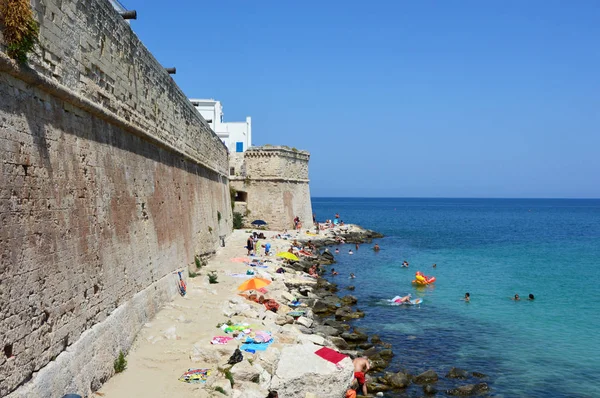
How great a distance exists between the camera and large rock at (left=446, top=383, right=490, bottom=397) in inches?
443

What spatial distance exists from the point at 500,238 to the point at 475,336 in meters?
39.3

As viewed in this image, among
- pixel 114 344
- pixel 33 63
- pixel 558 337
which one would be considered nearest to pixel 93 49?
pixel 33 63

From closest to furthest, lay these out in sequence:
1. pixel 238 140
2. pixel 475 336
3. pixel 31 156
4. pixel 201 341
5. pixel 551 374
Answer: pixel 31 156
pixel 201 341
pixel 551 374
pixel 475 336
pixel 238 140

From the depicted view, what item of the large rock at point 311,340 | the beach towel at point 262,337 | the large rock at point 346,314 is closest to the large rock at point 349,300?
the large rock at point 346,314

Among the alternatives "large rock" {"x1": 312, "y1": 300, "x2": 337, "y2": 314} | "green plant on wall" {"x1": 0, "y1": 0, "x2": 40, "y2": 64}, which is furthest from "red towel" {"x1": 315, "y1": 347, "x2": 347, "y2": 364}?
"large rock" {"x1": 312, "y1": 300, "x2": 337, "y2": 314}

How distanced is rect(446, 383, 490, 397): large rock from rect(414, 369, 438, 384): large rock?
2.08ft

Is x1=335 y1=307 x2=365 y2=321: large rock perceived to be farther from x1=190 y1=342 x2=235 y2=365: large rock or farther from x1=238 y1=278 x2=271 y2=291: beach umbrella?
x1=190 y1=342 x2=235 y2=365: large rock

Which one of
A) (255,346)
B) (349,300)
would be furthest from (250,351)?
(349,300)

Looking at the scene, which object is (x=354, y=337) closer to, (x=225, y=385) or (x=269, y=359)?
(x=269, y=359)

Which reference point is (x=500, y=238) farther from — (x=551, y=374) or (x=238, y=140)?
(x=551, y=374)

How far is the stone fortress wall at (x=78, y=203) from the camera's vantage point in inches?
213

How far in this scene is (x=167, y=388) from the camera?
791 centimetres

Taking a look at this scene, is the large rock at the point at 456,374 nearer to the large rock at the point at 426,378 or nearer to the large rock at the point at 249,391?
the large rock at the point at 426,378

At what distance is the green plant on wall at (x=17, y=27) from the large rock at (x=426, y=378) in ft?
34.4
